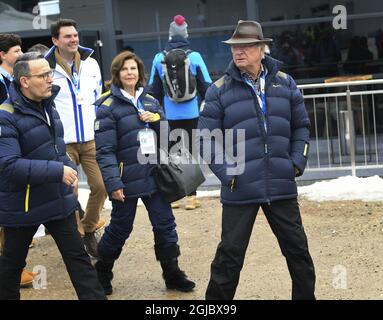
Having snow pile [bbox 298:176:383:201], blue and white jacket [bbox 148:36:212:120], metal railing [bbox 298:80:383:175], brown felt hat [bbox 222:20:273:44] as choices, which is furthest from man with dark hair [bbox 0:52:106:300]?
metal railing [bbox 298:80:383:175]

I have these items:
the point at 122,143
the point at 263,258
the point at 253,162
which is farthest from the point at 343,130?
the point at 253,162

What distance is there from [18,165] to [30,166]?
0.08 metres

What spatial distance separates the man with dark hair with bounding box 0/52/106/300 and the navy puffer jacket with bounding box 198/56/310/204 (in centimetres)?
101

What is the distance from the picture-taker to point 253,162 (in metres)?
4.75

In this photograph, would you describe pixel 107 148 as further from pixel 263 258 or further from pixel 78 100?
pixel 263 258

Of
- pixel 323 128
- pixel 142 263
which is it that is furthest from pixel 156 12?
pixel 142 263

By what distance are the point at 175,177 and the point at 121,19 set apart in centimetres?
689

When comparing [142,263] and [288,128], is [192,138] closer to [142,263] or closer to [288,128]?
[142,263]

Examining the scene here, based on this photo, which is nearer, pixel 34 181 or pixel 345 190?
pixel 34 181

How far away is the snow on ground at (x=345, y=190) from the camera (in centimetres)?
830

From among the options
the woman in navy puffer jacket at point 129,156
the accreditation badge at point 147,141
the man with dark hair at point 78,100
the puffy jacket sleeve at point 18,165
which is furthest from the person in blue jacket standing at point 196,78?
the puffy jacket sleeve at point 18,165

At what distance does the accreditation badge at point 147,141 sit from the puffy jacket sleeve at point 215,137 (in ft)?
2.73

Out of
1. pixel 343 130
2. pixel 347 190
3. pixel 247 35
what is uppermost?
pixel 247 35
